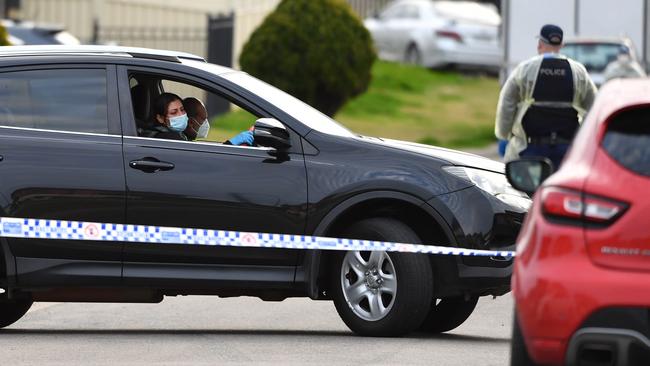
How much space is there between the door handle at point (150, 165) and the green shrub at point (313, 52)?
1476 cm

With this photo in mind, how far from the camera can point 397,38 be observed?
35.6 m

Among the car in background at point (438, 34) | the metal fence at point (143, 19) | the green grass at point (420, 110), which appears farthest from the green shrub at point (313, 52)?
the car in background at point (438, 34)

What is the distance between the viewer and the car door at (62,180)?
29.6 feet

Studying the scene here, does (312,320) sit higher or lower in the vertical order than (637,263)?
lower

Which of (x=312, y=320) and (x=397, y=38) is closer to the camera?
(x=312, y=320)

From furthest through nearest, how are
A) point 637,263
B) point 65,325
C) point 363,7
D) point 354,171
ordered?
point 363,7, point 65,325, point 354,171, point 637,263

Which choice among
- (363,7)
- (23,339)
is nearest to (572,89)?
(23,339)

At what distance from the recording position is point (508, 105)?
37.4 feet

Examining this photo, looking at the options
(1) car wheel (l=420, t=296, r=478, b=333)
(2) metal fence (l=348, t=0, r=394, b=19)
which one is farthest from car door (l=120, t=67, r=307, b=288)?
(2) metal fence (l=348, t=0, r=394, b=19)

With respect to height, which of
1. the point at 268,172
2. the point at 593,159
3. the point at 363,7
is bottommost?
the point at 363,7

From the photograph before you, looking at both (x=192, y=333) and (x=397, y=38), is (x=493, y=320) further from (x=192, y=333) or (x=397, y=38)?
(x=397, y=38)

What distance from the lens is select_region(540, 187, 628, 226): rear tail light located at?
19.6ft

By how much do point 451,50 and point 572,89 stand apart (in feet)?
76.5

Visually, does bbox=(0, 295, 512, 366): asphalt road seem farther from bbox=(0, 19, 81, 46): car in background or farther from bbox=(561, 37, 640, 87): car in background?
bbox=(561, 37, 640, 87): car in background
